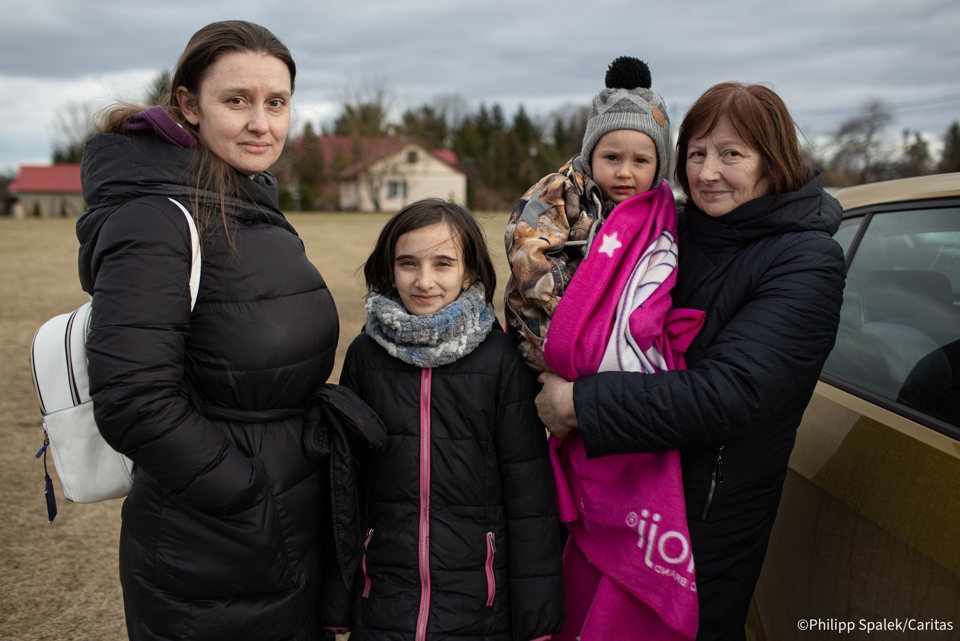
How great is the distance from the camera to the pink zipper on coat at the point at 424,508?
1917mm

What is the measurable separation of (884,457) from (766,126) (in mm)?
876

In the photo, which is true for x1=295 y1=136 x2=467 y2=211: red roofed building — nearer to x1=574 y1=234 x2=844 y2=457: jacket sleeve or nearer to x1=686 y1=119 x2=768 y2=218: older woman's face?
x1=686 y1=119 x2=768 y2=218: older woman's face

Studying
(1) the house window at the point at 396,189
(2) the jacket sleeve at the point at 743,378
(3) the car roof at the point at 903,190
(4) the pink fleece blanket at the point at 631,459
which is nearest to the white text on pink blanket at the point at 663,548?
(4) the pink fleece blanket at the point at 631,459

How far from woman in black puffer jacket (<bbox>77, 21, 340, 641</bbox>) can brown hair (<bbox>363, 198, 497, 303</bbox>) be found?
32cm

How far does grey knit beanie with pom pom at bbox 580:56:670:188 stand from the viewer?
221 cm

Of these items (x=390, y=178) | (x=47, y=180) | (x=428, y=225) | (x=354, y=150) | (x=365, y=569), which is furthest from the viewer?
(x=47, y=180)

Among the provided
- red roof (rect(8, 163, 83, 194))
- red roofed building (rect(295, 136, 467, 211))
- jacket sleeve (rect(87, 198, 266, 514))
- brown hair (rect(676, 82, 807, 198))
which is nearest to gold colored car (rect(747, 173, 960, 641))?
brown hair (rect(676, 82, 807, 198))

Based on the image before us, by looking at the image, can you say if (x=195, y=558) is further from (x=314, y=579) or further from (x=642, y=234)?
(x=642, y=234)

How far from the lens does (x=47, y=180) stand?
61812mm

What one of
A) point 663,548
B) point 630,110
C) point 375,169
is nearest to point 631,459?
point 663,548

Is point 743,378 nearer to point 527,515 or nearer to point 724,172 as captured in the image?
point 724,172

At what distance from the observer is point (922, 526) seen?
5.04 feet

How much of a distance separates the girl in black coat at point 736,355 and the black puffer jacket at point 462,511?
159 mm

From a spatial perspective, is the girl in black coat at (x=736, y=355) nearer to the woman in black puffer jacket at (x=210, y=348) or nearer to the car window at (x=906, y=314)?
the car window at (x=906, y=314)
